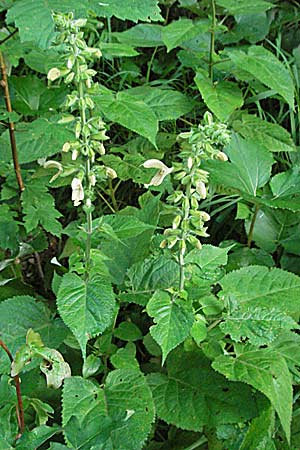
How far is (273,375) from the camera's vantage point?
149cm

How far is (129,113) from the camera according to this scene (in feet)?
6.10

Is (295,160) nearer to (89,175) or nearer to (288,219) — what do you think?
(288,219)

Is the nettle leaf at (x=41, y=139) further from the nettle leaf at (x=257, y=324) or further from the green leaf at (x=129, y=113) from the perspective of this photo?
the nettle leaf at (x=257, y=324)

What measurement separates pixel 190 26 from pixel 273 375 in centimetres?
127

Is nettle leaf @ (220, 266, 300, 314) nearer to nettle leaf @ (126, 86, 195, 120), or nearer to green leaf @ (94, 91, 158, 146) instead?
green leaf @ (94, 91, 158, 146)

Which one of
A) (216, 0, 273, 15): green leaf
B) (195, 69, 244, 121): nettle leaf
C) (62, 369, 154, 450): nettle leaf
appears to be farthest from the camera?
(216, 0, 273, 15): green leaf

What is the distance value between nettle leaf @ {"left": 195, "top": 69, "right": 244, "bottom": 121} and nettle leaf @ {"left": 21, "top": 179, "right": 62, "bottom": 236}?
612mm

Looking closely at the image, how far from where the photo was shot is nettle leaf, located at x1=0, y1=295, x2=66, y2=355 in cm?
162

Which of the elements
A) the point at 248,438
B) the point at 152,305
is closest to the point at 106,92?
the point at 152,305

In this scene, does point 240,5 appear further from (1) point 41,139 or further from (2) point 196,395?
(2) point 196,395

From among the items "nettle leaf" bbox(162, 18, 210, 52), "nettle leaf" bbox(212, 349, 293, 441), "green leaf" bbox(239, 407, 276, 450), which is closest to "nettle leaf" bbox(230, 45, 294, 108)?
"nettle leaf" bbox(162, 18, 210, 52)

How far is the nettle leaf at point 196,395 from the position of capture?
4.97 ft

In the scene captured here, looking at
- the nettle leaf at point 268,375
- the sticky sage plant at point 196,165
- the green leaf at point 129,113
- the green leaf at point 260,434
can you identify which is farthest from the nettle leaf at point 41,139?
the green leaf at point 260,434

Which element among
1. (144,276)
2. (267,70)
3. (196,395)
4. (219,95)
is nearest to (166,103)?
(219,95)
